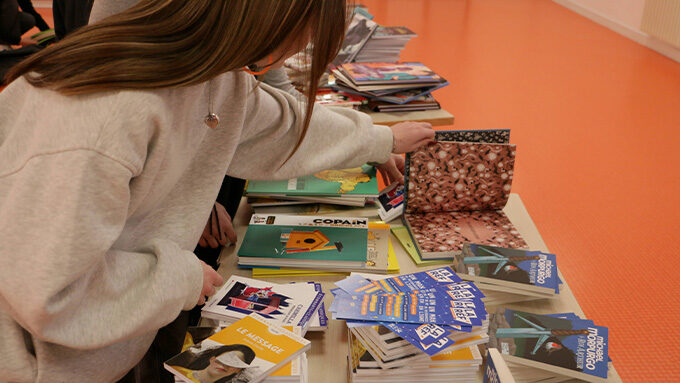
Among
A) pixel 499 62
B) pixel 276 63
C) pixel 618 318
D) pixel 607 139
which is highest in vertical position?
pixel 276 63

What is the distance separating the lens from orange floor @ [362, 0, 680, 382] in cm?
250

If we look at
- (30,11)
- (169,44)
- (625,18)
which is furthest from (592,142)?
(30,11)

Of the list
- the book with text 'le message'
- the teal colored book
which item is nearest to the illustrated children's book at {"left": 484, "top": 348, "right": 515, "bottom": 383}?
the book with text 'le message'

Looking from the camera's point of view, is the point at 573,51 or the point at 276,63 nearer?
the point at 276,63

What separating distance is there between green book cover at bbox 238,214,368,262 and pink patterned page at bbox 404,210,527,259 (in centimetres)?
14

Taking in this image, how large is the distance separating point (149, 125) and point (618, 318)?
2.22 m

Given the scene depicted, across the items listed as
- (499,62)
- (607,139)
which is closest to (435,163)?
(607,139)

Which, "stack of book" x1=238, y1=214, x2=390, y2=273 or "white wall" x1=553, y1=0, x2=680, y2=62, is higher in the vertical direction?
"white wall" x1=553, y1=0, x2=680, y2=62

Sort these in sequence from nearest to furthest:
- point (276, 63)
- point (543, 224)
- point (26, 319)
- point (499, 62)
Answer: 1. point (26, 319)
2. point (276, 63)
3. point (543, 224)
4. point (499, 62)

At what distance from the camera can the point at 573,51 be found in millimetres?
5719

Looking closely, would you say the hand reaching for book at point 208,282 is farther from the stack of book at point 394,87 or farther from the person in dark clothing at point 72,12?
the stack of book at point 394,87

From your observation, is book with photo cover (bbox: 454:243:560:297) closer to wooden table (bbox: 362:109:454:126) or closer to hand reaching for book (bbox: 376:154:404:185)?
hand reaching for book (bbox: 376:154:404:185)

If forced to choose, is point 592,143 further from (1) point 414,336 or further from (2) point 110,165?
(2) point 110,165

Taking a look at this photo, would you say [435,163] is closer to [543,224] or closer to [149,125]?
[149,125]
